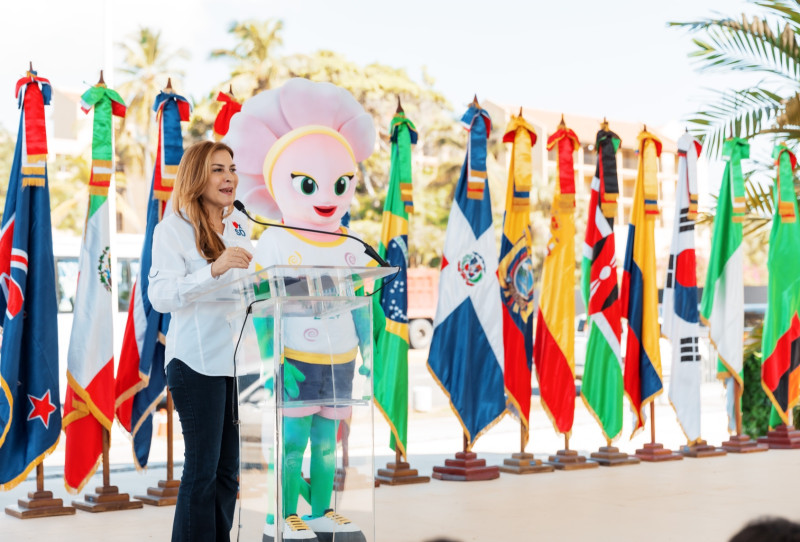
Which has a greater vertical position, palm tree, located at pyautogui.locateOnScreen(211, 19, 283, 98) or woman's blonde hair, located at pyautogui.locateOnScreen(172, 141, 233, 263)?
palm tree, located at pyautogui.locateOnScreen(211, 19, 283, 98)

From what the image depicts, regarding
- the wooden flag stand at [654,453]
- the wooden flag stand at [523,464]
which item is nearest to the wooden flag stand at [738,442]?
the wooden flag stand at [654,453]

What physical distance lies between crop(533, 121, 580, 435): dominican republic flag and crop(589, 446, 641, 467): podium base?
366 mm

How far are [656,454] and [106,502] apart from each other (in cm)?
321

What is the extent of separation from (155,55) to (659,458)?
18404 mm

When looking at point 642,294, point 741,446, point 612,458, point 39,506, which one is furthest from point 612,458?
point 39,506

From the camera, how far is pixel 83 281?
13.7 ft

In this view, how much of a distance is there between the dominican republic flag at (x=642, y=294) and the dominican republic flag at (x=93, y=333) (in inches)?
119

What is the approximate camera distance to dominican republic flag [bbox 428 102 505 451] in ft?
16.4

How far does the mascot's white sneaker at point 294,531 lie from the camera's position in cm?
257

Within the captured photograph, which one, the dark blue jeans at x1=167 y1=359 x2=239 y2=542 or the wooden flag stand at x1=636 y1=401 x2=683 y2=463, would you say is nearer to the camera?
the dark blue jeans at x1=167 y1=359 x2=239 y2=542

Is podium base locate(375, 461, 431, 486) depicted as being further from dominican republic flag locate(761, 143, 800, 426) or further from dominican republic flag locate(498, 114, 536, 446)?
dominican republic flag locate(761, 143, 800, 426)

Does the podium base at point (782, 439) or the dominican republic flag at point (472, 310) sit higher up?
the dominican republic flag at point (472, 310)

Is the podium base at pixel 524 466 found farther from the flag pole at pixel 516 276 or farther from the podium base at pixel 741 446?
the podium base at pixel 741 446

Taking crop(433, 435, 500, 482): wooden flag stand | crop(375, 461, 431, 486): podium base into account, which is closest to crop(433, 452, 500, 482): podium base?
crop(433, 435, 500, 482): wooden flag stand
